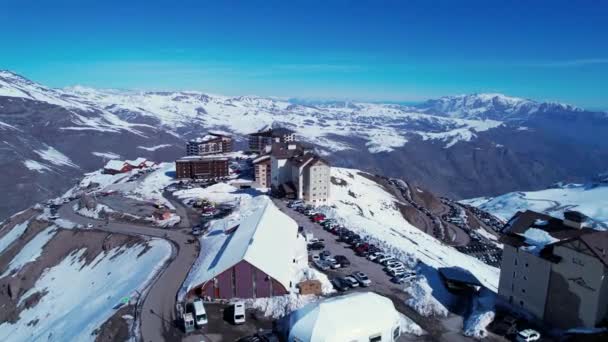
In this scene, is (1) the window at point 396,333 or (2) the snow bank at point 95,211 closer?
(1) the window at point 396,333

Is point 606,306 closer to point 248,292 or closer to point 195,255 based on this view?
point 248,292

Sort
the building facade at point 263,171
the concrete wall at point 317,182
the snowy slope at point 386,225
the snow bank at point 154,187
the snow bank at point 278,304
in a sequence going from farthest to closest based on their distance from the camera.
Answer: the building facade at point 263,171 → the snow bank at point 154,187 → the concrete wall at point 317,182 → the snowy slope at point 386,225 → the snow bank at point 278,304

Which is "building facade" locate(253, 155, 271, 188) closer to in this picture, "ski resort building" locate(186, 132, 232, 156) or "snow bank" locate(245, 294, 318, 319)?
"ski resort building" locate(186, 132, 232, 156)

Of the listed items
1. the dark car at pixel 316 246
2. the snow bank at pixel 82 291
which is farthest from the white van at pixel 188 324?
the dark car at pixel 316 246

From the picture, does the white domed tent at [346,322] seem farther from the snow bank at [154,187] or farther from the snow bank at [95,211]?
the snow bank at [95,211]

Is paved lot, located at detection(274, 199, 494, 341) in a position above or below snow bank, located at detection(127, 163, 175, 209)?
above

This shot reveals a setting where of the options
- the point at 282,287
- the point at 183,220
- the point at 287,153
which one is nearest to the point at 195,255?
the point at 282,287

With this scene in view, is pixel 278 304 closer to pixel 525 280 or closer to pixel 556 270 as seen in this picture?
pixel 525 280

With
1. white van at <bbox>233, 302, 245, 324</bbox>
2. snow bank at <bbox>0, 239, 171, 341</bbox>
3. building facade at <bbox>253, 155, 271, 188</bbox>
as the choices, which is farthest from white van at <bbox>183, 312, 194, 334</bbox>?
building facade at <bbox>253, 155, 271, 188</bbox>
